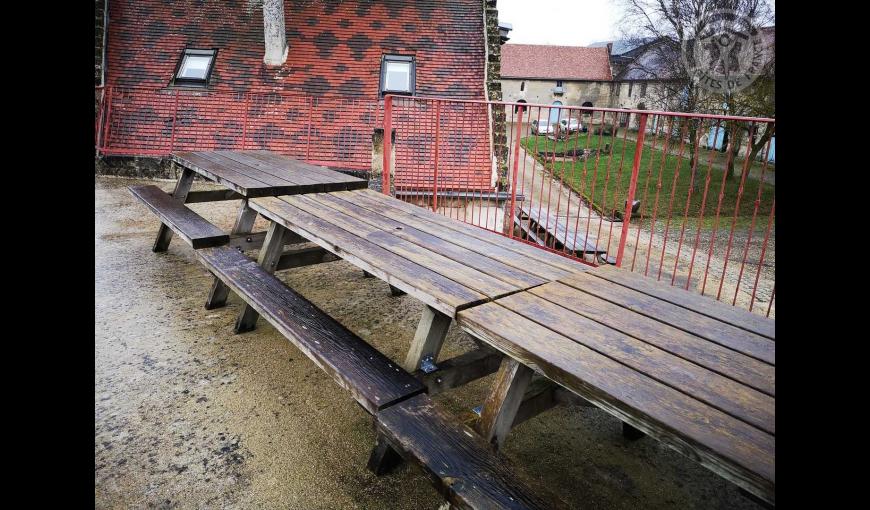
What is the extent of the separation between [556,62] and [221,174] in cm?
5127

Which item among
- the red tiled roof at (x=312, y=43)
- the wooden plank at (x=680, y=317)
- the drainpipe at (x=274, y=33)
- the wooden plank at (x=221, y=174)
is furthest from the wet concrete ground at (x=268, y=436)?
the drainpipe at (x=274, y=33)

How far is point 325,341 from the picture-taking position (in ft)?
7.77

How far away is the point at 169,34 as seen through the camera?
12.2m

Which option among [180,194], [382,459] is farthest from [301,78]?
[382,459]

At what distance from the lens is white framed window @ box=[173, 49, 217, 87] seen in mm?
11500

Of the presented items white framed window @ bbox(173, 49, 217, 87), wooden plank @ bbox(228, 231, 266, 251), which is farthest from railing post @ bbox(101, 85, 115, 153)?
wooden plank @ bbox(228, 231, 266, 251)

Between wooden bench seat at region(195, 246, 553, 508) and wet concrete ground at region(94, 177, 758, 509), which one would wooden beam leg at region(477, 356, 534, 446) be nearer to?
wooden bench seat at region(195, 246, 553, 508)

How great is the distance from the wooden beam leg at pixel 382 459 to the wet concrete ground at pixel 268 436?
4cm

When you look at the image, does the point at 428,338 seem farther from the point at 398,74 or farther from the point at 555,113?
the point at 555,113

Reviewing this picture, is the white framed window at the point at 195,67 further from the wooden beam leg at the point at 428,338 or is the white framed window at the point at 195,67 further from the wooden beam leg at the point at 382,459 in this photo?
the wooden beam leg at the point at 382,459

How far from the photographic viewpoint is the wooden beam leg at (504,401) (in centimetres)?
193
